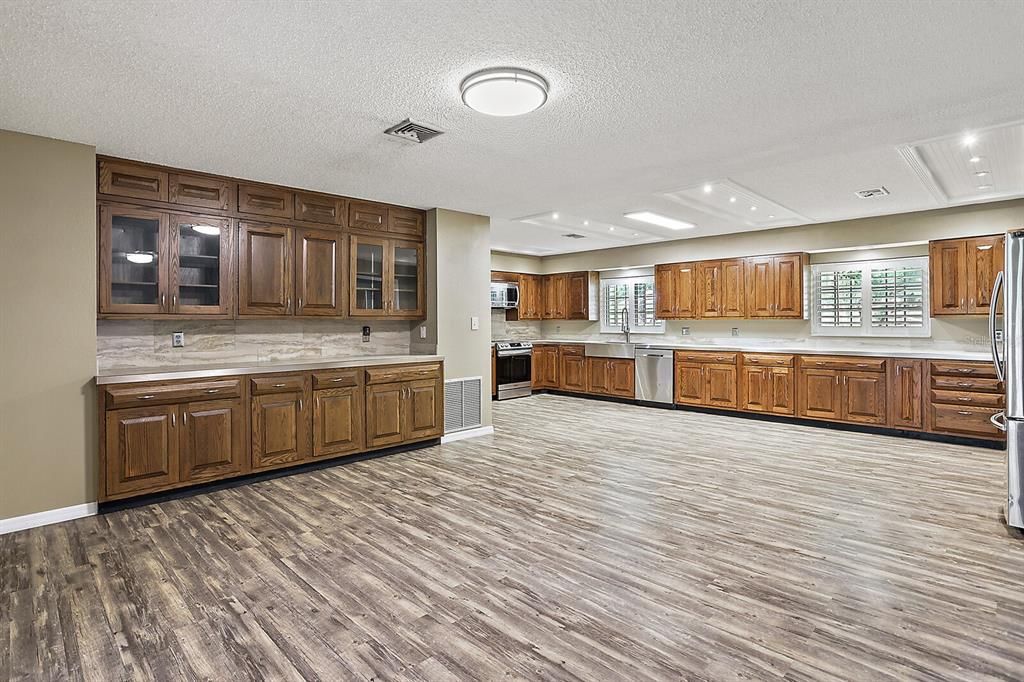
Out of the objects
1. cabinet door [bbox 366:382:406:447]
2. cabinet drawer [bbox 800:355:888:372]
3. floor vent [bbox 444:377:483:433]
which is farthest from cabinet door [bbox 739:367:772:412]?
cabinet door [bbox 366:382:406:447]

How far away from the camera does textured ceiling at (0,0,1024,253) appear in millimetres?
2195

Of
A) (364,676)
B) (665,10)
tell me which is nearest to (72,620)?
(364,676)

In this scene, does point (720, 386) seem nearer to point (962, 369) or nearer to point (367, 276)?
point (962, 369)

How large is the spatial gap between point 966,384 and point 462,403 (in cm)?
516

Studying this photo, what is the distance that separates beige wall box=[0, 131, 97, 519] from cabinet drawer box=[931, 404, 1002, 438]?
297 inches

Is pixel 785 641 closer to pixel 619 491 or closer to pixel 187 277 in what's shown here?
pixel 619 491

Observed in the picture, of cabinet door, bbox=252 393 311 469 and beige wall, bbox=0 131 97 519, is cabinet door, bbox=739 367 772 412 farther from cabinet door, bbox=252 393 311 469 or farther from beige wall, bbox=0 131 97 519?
beige wall, bbox=0 131 97 519

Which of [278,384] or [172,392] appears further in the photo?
[278,384]

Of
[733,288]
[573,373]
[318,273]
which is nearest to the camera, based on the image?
[318,273]

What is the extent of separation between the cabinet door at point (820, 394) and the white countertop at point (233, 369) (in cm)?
456

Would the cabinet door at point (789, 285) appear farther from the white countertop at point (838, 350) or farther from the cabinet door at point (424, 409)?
the cabinet door at point (424, 409)

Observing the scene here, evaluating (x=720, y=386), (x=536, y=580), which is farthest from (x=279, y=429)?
(x=720, y=386)

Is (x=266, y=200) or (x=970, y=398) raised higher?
(x=266, y=200)

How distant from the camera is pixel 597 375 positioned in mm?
8992
